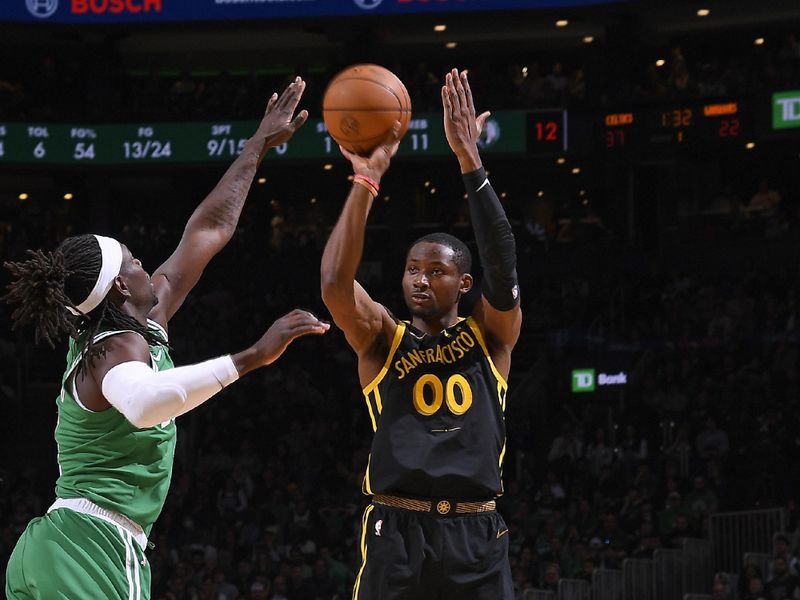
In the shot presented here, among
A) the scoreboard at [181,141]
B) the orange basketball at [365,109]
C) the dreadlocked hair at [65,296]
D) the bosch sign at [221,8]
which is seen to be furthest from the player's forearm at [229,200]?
the bosch sign at [221,8]

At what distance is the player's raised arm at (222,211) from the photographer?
5.52 metres

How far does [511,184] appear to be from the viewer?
25.5 meters

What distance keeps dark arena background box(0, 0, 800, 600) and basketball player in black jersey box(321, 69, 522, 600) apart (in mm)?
8638

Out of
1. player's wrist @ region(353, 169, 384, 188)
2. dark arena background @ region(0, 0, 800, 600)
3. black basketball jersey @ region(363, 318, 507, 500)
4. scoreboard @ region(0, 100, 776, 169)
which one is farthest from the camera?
scoreboard @ region(0, 100, 776, 169)

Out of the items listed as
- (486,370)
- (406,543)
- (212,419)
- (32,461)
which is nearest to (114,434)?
(406,543)

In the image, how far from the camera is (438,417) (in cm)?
503

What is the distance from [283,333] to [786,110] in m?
14.9

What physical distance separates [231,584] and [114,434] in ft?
34.9

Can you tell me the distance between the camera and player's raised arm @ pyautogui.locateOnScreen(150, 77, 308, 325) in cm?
552

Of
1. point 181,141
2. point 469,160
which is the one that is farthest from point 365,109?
point 181,141

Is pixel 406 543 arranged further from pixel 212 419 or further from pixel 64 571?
pixel 212 419

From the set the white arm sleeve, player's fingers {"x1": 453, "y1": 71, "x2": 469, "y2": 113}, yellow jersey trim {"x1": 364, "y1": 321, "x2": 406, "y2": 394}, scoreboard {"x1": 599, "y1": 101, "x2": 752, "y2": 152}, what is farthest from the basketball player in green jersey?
scoreboard {"x1": 599, "y1": 101, "x2": 752, "y2": 152}

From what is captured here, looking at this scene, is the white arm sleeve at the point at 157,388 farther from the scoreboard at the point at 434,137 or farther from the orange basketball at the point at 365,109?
the scoreboard at the point at 434,137

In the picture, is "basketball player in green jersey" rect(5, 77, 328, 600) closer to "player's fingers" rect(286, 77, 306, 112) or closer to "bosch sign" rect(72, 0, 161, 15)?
"player's fingers" rect(286, 77, 306, 112)
